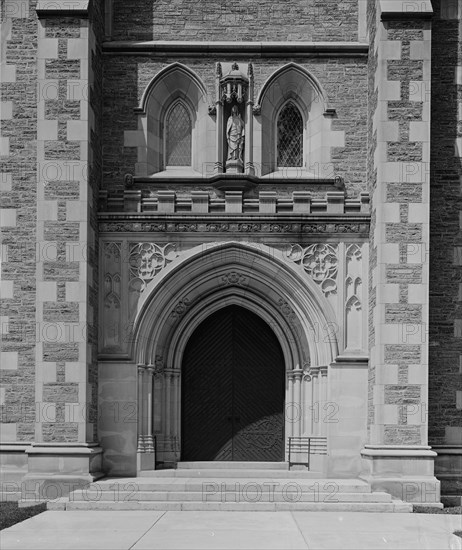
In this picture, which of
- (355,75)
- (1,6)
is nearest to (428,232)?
(355,75)

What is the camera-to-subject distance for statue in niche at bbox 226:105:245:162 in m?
15.6

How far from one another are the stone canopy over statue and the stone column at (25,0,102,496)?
7.73 ft

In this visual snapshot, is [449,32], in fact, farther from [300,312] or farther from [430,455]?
[430,455]

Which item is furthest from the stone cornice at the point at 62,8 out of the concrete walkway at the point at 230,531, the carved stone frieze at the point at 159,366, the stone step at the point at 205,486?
the concrete walkway at the point at 230,531

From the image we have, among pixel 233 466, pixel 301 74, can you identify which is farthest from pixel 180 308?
pixel 301 74

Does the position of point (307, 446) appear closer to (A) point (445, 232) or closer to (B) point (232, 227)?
(B) point (232, 227)

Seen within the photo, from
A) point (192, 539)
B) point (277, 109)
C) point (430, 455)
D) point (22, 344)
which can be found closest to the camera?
point (192, 539)

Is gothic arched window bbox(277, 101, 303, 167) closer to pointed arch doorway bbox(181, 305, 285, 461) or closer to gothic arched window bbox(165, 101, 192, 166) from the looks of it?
gothic arched window bbox(165, 101, 192, 166)

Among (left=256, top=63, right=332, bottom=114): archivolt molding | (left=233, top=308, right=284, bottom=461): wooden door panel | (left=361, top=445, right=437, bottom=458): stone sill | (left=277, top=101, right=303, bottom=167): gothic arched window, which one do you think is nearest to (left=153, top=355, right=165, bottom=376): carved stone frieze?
(left=233, top=308, right=284, bottom=461): wooden door panel

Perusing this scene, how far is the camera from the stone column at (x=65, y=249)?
14.1 meters

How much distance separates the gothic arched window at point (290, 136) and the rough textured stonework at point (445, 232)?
2.35 metres

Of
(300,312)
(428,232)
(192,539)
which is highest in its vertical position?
(428,232)

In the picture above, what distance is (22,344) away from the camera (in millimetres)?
14945

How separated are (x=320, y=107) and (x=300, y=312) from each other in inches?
141
